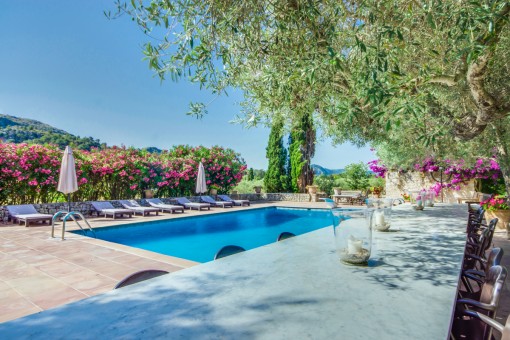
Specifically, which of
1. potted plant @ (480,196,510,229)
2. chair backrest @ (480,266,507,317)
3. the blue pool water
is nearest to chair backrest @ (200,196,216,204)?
the blue pool water

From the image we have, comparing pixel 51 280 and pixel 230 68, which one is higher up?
pixel 230 68

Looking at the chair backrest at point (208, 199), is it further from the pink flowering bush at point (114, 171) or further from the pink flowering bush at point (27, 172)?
the pink flowering bush at point (27, 172)

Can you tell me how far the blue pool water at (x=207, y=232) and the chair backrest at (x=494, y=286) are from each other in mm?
6063

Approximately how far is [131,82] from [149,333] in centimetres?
4780

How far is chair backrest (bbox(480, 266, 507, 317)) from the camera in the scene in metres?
1.58

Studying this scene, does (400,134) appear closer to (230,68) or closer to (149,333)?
(230,68)

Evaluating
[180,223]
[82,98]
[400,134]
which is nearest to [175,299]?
[400,134]

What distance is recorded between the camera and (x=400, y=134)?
657 centimetres

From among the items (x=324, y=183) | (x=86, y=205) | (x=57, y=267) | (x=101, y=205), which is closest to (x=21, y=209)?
(x=86, y=205)

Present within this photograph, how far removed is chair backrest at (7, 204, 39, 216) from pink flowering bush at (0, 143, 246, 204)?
3.01 ft

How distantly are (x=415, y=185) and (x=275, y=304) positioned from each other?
18.5 m

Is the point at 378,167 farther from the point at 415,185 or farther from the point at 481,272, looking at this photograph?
the point at 481,272

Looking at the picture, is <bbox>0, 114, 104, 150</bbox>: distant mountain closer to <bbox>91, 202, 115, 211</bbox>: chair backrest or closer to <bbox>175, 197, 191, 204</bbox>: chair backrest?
<bbox>175, 197, 191, 204</bbox>: chair backrest

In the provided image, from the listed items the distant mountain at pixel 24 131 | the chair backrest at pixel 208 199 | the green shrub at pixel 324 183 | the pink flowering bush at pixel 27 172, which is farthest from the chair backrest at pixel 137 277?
the distant mountain at pixel 24 131
